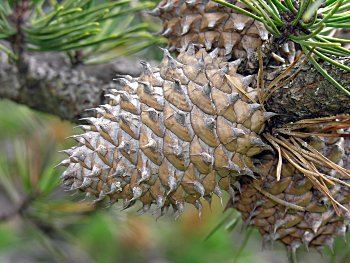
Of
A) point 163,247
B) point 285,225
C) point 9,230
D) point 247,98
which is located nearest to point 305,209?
point 285,225

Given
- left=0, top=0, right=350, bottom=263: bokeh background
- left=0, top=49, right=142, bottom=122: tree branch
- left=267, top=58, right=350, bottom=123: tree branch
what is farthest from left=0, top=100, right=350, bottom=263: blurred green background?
left=267, top=58, right=350, bottom=123: tree branch

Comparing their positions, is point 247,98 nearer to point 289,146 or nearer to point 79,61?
point 289,146

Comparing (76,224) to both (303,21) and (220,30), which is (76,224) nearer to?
(220,30)

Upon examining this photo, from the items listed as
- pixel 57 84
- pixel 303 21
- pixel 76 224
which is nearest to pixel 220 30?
pixel 303 21

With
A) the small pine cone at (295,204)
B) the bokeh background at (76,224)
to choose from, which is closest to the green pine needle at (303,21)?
the small pine cone at (295,204)

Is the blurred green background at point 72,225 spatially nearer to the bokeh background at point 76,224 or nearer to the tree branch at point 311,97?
the bokeh background at point 76,224
